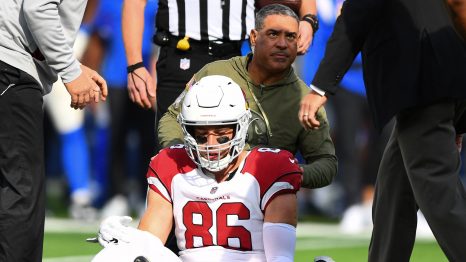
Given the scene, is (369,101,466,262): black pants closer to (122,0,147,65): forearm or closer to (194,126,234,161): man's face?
(194,126,234,161): man's face

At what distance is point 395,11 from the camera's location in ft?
17.0

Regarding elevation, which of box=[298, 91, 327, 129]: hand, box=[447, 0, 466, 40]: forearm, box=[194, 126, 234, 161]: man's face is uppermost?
box=[447, 0, 466, 40]: forearm

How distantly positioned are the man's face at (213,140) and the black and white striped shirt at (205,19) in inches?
51.3

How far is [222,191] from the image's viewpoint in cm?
512

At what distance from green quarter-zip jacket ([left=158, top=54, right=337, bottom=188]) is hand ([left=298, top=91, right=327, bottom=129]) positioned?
0.52m

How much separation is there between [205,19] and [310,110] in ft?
4.71

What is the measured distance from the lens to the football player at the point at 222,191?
5.04m

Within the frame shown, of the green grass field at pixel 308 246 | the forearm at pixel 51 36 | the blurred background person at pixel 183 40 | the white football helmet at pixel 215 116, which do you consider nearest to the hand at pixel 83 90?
the forearm at pixel 51 36

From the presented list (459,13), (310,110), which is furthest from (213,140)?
(459,13)

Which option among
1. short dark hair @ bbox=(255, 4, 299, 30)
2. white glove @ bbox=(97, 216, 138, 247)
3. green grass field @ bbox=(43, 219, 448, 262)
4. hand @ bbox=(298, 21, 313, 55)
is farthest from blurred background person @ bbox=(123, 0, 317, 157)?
green grass field @ bbox=(43, 219, 448, 262)

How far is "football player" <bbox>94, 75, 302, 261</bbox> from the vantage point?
5043 mm

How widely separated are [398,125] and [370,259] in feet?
2.39

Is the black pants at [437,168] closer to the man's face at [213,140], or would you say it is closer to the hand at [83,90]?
the man's face at [213,140]

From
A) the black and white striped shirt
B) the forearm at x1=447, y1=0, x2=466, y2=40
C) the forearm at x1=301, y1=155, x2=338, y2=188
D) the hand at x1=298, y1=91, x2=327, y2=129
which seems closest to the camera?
the forearm at x1=447, y1=0, x2=466, y2=40
